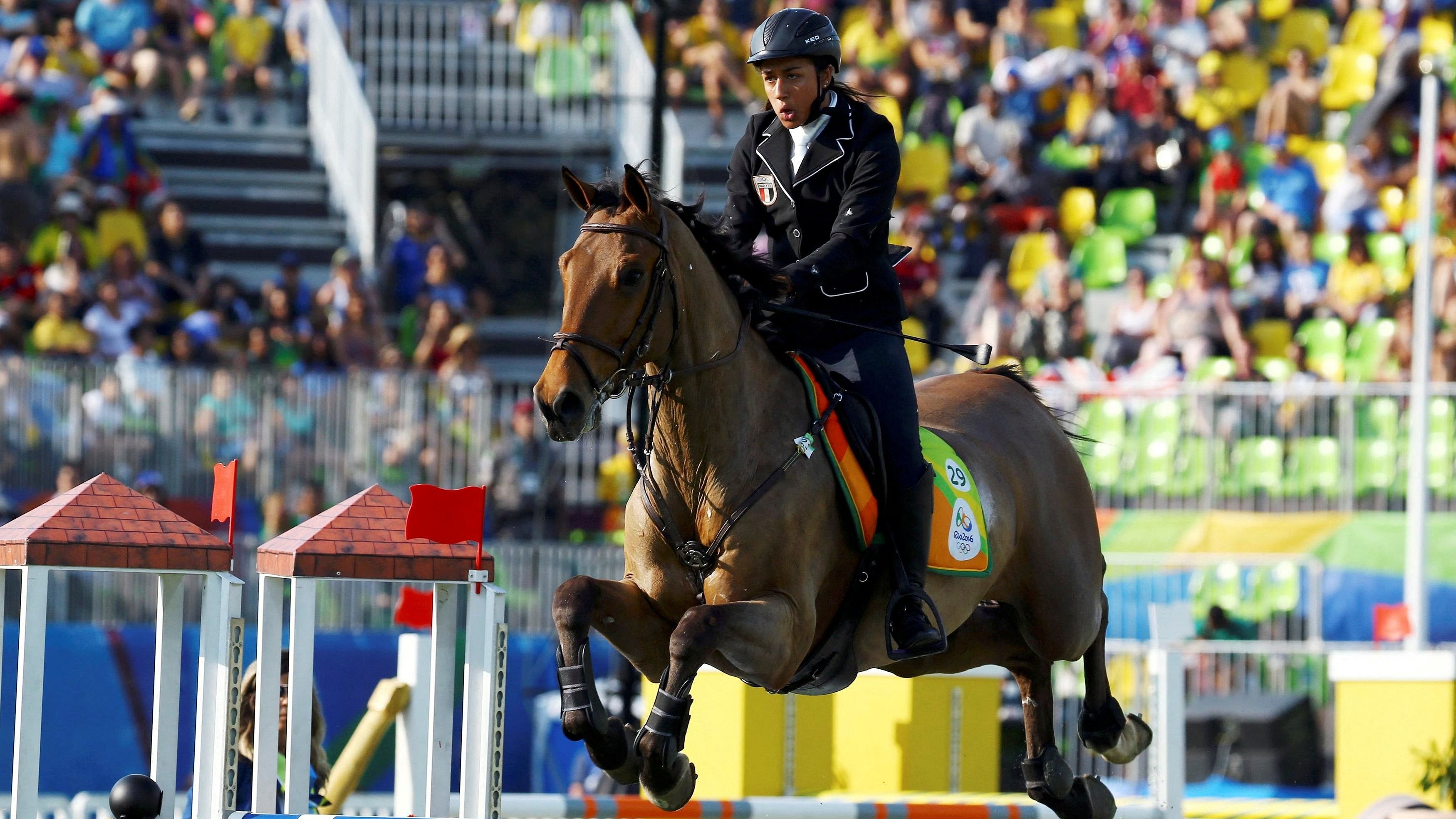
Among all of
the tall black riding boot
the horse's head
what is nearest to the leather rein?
the horse's head

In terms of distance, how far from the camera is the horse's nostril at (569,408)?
5.07 metres

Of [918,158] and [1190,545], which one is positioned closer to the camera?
[1190,545]

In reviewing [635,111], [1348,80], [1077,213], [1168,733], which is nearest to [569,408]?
[1168,733]

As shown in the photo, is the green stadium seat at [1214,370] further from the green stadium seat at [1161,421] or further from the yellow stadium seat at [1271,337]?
the green stadium seat at [1161,421]

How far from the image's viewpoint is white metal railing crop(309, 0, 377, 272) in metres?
18.7

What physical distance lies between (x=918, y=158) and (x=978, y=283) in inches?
66.0

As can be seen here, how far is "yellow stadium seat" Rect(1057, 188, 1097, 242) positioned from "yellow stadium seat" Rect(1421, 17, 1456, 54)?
3665 millimetres

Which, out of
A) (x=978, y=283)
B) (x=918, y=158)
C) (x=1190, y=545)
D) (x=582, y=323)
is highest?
(x=918, y=158)

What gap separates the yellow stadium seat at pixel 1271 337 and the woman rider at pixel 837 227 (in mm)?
10567

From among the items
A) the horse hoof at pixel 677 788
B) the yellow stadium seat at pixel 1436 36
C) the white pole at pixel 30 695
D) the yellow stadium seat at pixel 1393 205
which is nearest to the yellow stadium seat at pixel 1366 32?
the yellow stadium seat at pixel 1436 36

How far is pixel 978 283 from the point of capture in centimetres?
1773

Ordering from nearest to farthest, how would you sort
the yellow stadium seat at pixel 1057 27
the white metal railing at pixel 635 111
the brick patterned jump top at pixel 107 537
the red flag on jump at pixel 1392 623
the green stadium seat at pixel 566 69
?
1. the brick patterned jump top at pixel 107 537
2. the red flag on jump at pixel 1392 623
3. the white metal railing at pixel 635 111
4. the green stadium seat at pixel 566 69
5. the yellow stadium seat at pixel 1057 27

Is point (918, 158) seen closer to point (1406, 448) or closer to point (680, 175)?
point (680, 175)

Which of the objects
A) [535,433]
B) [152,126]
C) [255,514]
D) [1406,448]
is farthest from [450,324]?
[1406,448]
